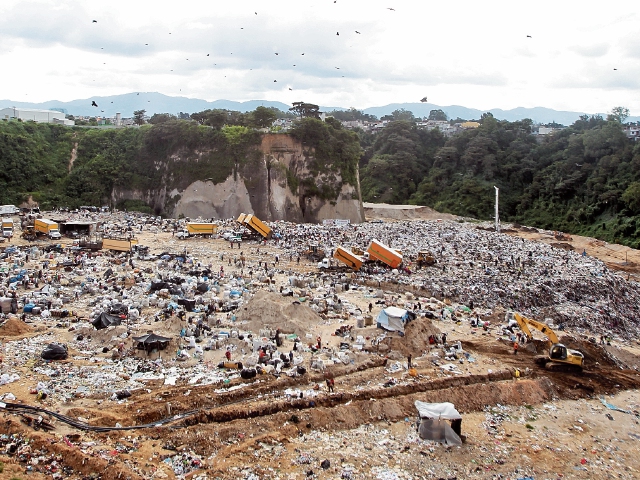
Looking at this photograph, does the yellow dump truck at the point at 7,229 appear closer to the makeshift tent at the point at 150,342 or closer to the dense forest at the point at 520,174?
the makeshift tent at the point at 150,342

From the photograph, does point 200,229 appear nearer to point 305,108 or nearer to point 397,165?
point 305,108

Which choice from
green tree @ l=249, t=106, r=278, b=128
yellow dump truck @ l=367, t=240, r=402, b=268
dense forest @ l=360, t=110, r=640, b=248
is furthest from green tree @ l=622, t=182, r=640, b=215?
green tree @ l=249, t=106, r=278, b=128

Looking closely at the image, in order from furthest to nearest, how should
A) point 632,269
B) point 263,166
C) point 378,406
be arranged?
point 263,166 < point 632,269 < point 378,406

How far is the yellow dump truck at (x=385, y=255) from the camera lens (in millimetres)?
22156

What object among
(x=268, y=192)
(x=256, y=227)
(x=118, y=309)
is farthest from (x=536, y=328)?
(x=268, y=192)

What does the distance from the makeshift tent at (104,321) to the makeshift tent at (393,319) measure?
22.2ft

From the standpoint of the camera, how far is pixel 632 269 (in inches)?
1115

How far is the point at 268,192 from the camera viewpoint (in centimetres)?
3809

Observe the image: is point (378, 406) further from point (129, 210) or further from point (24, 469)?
point (129, 210)

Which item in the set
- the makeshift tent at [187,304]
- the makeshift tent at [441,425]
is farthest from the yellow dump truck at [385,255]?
the makeshift tent at [441,425]

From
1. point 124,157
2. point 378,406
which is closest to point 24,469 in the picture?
point 378,406

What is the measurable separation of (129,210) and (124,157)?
484cm

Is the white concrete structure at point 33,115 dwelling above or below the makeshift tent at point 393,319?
above

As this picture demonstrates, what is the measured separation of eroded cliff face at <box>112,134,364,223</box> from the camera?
37.9 m
